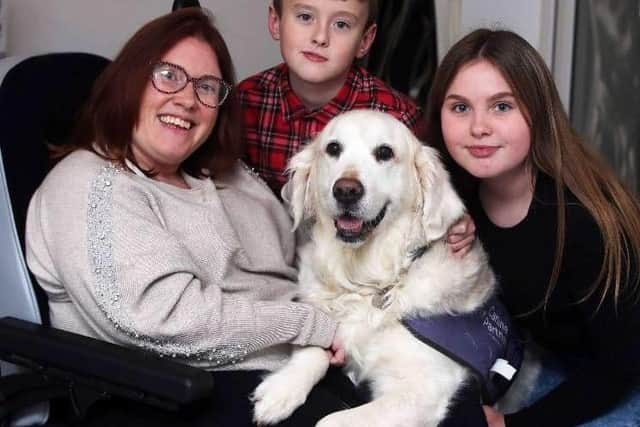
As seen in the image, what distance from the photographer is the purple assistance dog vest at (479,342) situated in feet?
5.19

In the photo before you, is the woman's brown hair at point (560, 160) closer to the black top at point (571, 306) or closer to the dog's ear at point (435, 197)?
the black top at point (571, 306)

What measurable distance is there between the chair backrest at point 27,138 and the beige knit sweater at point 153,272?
0.12 feet

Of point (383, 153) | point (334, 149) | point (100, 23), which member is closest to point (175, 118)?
point (334, 149)

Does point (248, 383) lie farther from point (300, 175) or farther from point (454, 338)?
point (300, 175)

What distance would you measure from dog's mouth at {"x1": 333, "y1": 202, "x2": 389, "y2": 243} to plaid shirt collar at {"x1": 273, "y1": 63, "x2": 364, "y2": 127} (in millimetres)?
568

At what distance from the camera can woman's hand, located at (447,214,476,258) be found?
5.56 feet

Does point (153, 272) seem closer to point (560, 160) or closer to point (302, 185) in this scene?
point (302, 185)

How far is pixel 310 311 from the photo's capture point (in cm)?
160

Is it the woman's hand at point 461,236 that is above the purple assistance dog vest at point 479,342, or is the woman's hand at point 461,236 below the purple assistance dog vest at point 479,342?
above

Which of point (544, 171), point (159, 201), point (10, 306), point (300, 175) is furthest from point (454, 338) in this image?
point (10, 306)

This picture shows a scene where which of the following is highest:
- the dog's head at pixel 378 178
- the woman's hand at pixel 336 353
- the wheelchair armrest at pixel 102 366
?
the dog's head at pixel 378 178

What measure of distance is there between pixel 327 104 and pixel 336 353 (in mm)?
803

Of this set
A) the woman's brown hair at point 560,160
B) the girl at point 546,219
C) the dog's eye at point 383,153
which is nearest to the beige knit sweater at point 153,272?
the dog's eye at point 383,153

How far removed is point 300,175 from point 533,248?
0.57 metres
